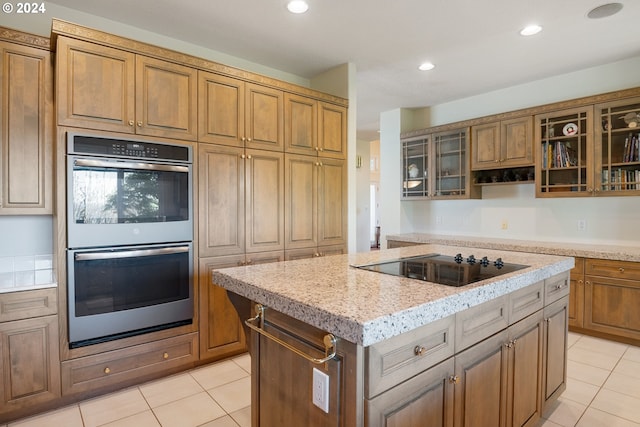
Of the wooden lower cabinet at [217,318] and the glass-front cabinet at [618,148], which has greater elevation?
the glass-front cabinet at [618,148]

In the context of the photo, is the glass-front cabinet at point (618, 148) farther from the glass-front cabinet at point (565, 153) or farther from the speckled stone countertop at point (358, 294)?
the speckled stone countertop at point (358, 294)

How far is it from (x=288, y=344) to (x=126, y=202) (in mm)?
1692

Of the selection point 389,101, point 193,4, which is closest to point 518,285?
point 193,4

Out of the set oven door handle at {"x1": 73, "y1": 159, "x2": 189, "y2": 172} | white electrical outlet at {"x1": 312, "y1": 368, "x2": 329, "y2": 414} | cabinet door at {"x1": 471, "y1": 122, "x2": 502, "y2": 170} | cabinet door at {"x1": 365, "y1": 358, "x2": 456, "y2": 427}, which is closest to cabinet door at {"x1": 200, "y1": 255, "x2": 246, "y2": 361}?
oven door handle at {"x1": 73, "y1": 159, "x2": 189, "y2": 172}

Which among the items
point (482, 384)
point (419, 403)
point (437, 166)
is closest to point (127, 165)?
point (419, 403)

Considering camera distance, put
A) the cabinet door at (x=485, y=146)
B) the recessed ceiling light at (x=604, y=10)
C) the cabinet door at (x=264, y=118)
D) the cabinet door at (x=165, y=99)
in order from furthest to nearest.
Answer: the cabinet door at (x=485, y=146), the cabinet door at (x=264, y=118), the recessed ceiling light at (x=604, y=10), the cabinet door at (x=165, y=99)

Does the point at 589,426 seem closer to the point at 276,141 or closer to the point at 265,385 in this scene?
the point at 265,385

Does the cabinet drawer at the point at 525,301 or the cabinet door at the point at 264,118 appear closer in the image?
the cabinet drawer at the point at 525,301

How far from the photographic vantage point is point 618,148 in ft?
10.9

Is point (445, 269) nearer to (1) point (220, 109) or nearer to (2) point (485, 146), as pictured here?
(1) point (220, 109)

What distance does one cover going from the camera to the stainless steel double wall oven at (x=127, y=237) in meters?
2.17

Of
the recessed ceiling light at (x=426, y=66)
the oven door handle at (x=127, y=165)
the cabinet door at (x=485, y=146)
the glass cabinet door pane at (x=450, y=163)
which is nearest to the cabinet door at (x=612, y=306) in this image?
the cabinet door at (x=485, y=146)

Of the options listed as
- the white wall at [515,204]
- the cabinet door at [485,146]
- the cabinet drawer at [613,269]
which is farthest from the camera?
the cabinet door at [485,146]

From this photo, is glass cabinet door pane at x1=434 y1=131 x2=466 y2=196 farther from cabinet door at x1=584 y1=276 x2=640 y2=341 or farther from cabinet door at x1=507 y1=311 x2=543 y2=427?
cabinet door at x1=507 y1=311 x2=543 y2=427
